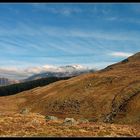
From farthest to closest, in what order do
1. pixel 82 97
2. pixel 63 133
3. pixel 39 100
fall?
pixel 39 100
pixel 82 97
pixel 63 133

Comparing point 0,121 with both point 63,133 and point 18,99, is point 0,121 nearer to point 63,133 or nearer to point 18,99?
point 63,133

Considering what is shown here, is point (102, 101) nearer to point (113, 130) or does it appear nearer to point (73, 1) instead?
point (113, 130)

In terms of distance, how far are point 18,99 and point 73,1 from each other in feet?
457

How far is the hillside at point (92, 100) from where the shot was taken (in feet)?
317

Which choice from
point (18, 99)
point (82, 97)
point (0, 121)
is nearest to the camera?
point (0, 121)

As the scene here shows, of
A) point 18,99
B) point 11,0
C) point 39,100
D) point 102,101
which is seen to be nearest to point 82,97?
point 102,101

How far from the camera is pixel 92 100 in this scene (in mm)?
117438

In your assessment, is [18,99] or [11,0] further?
[18,99]

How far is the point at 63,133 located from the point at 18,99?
418ft

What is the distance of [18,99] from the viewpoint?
15338 centimetres

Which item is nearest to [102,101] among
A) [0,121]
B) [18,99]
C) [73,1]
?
[18,99]

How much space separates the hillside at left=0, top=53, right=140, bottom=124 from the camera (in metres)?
96.6

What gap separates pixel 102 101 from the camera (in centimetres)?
11356

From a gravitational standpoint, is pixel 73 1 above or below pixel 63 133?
above
